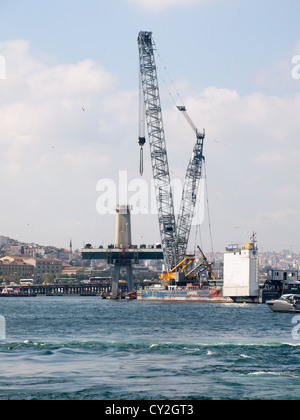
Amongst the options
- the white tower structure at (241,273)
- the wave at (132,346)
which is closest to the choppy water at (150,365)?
the wave at (132,346)

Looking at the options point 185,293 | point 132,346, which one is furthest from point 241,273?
point 132,346

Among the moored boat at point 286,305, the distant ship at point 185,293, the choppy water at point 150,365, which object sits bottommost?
the distant ship at point 185,293

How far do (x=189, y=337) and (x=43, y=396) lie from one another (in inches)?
1151

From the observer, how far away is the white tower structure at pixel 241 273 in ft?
489

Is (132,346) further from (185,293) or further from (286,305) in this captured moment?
(185,293)

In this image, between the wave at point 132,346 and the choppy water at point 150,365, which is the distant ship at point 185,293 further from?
the wave at point 132,346

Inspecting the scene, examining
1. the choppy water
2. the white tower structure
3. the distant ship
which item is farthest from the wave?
the distant ship

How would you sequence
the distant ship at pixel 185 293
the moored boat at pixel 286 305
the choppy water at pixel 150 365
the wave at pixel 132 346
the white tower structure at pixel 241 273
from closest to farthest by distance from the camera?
the choppy water at pixel 150 365 → the wave at pixel 132 346 → the moored boat at pixel 286 305 → the white tower structure at pixel 241 273 → the distant ship at pixel 185 293

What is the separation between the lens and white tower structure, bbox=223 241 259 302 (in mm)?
149000

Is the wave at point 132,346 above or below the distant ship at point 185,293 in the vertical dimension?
above

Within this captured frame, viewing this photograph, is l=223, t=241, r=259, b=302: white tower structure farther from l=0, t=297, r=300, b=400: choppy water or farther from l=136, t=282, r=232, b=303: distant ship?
l=0, t=297, r=300, b=400: choppy water
